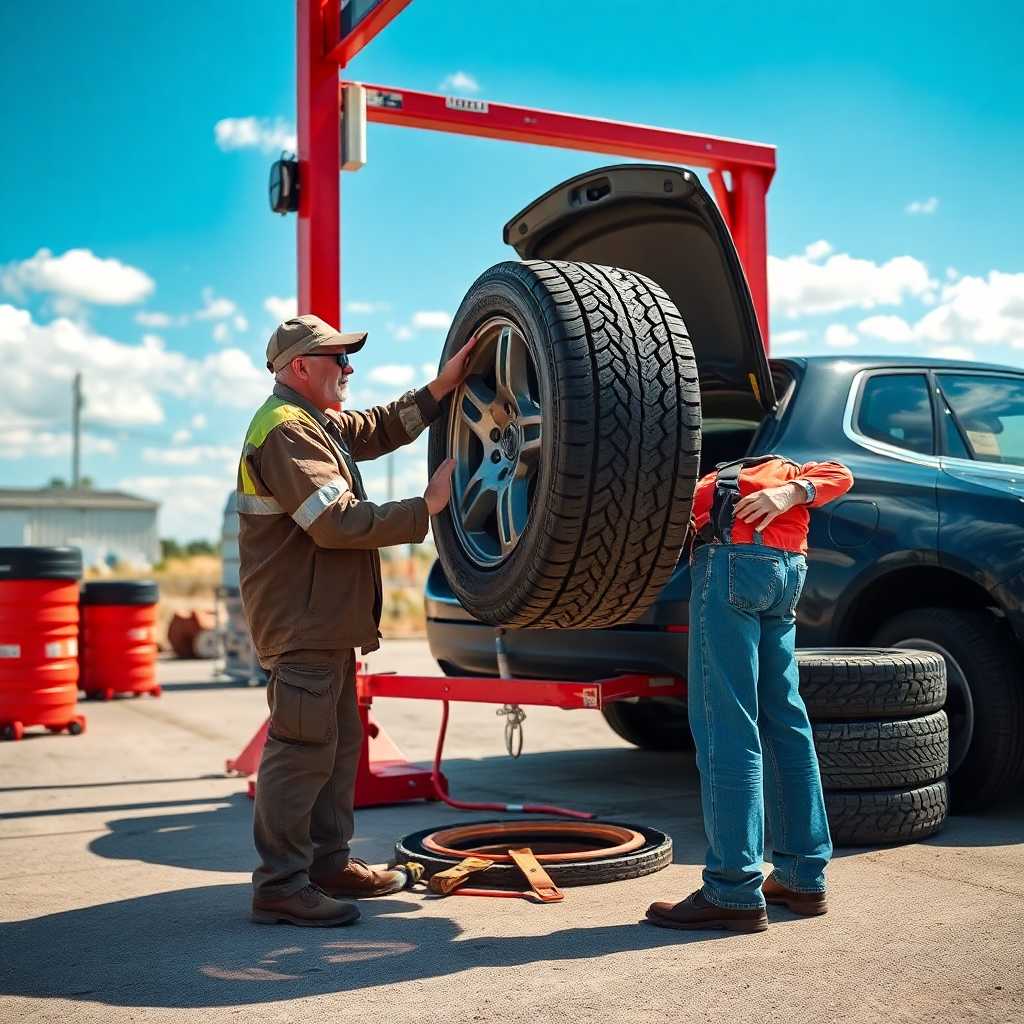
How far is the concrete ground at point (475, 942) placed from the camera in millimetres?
2959

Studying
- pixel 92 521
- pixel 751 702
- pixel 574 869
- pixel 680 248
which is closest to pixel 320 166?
pixel 680 248

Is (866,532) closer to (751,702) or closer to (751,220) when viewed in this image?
(751,702)

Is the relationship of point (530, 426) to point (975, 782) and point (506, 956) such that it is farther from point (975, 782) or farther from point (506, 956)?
point (975, 782)

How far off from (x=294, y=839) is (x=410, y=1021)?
1099 millimetres

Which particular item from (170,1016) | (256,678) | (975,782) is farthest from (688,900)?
(256,678)

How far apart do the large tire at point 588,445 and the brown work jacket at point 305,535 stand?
1.34 feet

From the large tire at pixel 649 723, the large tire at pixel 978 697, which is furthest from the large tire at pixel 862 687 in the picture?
the large tire at pixel 649 723

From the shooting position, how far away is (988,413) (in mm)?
5656

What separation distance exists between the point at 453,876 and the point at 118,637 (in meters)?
7.82

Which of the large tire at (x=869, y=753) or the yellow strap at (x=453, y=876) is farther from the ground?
the large tire at (x=869, y=753)

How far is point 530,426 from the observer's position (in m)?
4.16

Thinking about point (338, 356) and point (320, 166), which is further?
point (320, 166)

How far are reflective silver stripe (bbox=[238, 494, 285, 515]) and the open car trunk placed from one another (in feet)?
6.35

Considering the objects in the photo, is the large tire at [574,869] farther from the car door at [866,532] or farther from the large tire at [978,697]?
the large tire at [978,697]
